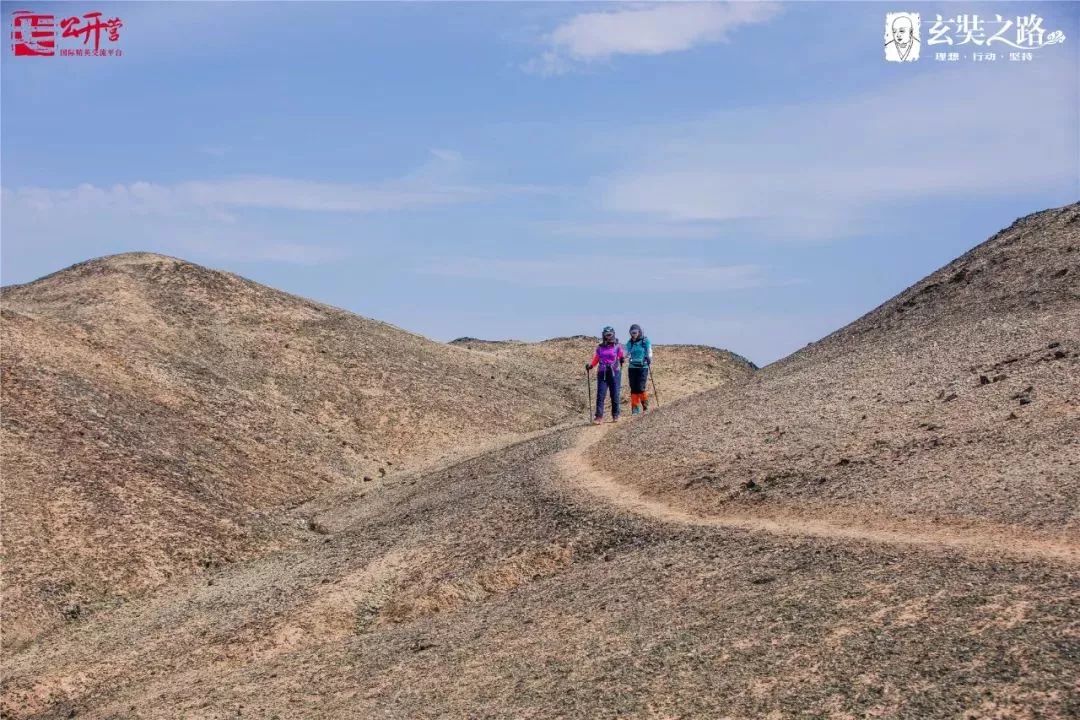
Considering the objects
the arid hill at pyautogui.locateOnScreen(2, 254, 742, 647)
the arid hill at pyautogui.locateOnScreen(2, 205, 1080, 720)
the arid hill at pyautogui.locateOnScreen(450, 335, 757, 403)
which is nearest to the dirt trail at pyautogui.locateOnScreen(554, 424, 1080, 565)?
the arid hill at pyautogui.locateOnScreen(2, 205, 1080, 720)

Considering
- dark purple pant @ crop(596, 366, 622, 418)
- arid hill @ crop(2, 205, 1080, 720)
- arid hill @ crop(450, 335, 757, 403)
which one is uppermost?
arid hill @ crop(450, 335, 757, 403)

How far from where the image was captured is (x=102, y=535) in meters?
20.6

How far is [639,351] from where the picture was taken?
86.5 ft

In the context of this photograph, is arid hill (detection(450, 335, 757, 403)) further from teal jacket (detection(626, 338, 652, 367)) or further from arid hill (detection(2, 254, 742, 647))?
teal jacket (detection(626, 338, 652, 367))

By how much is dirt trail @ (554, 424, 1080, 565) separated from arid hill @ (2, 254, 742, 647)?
24.6ft

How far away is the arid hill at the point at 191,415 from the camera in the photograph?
2045 cm

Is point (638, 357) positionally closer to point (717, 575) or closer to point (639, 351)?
point (639, 351)

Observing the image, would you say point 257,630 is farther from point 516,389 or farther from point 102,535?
point 516,389

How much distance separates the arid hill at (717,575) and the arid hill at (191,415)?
4.00 ft

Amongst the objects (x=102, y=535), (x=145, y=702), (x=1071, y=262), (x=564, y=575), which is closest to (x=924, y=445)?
(x=564, y=575)

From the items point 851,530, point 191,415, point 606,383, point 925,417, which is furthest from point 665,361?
point 851,530

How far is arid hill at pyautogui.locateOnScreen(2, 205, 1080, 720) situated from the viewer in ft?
33.6

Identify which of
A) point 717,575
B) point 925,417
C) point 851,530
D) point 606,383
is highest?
point 606,383

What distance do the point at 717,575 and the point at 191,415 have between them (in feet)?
61.5
